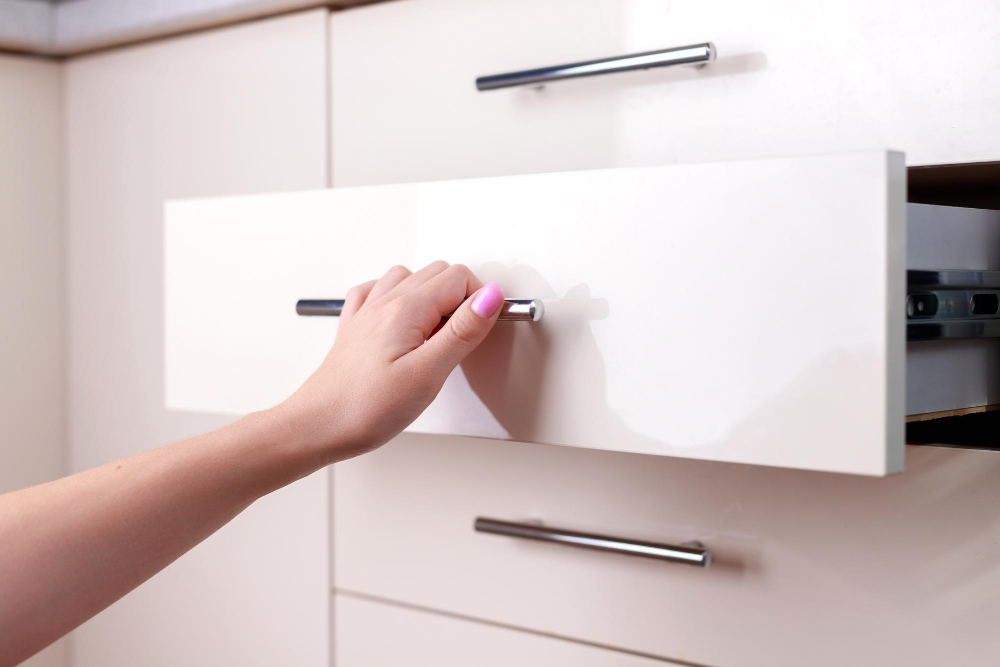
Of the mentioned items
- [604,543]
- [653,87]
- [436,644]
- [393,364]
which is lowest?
[436,644]

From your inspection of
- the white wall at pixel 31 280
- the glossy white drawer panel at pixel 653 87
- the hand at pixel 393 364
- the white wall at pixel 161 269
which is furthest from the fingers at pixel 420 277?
the white wall at pixel 31 280

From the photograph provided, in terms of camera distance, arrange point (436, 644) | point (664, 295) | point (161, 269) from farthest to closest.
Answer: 1. point (161, 269)
2. point (436, 644)
3. point (664, 295)

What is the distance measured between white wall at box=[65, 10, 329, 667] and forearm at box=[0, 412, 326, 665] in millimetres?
371

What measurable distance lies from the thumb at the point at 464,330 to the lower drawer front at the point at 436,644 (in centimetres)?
34

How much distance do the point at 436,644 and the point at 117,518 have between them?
408mm

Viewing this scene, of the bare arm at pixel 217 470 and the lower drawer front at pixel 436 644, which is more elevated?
the bare arm at pixel 217 470

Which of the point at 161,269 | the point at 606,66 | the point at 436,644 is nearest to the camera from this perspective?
the point at 606,66

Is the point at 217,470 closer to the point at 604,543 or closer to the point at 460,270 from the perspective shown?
the point at 460,270

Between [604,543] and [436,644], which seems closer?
[604,543]

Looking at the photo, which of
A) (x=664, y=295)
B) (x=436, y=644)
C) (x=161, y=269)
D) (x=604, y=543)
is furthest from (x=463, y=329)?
(x=161, y=269)

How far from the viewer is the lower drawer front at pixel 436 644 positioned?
703 millimetres

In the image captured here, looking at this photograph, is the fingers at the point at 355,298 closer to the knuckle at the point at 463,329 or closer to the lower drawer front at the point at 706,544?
the knuckle at the point at 463,329

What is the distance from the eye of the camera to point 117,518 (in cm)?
43

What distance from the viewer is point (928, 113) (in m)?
0.54
